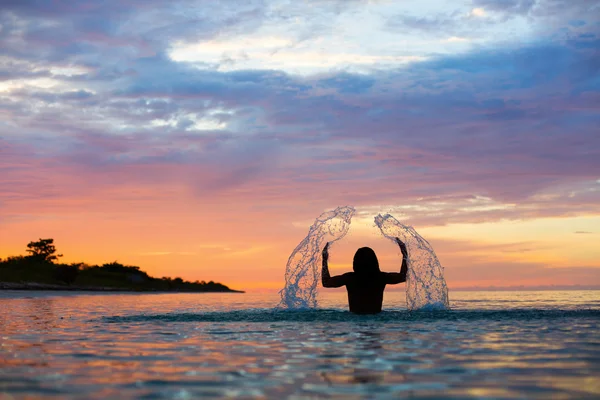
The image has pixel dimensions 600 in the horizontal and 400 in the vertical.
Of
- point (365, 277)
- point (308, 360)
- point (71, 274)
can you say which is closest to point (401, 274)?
point (365, 277)

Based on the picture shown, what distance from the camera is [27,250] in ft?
436

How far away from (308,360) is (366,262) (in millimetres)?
11238

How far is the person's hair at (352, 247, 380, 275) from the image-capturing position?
71.7 feet

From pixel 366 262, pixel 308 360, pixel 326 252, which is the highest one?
pixel 326 252

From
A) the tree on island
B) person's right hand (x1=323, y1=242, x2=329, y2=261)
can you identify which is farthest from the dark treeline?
person's right hand (x1=323, y1=242, x2=329, y2=261)

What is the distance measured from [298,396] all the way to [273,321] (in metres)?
13.0

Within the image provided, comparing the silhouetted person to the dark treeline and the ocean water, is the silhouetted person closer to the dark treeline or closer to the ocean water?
the ocean water

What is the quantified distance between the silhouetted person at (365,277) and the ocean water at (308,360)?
10.1ft

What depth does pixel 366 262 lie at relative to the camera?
21859 mm

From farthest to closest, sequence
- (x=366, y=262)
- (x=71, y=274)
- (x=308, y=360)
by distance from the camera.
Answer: (x=71, y=274), (x=366, y=262), (x=308, y=360)

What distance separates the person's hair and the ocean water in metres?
3.11

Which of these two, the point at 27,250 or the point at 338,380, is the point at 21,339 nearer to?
the point at 338,380

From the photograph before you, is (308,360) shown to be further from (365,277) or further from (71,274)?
(71,274)

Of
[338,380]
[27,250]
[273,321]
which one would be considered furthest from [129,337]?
[27,250]
